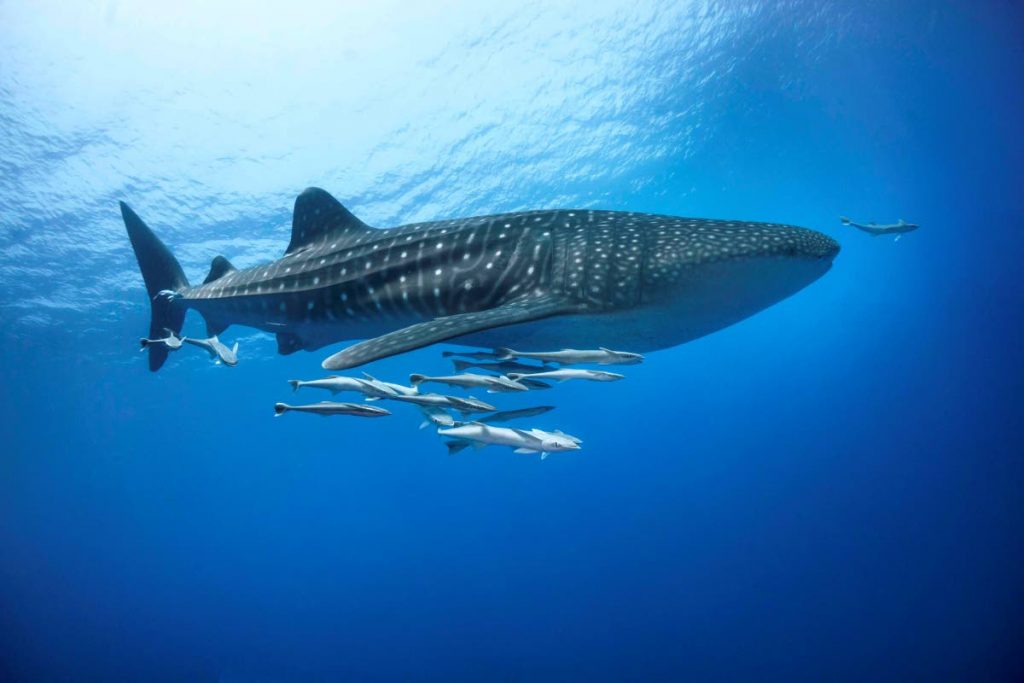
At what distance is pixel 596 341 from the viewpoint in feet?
14.6

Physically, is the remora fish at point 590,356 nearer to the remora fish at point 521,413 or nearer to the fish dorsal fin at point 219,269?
the remora fish at point 521,413

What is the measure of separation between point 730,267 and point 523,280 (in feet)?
5.36

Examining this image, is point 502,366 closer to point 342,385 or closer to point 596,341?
point 596,341

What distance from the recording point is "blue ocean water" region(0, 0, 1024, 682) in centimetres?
1436

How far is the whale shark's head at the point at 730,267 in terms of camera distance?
12.2ft

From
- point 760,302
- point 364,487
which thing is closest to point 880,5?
point 760,302

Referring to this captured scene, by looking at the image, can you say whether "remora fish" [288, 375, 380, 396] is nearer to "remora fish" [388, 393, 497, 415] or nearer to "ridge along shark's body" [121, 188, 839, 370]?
"remora fish" [388, 393, 497, 415]

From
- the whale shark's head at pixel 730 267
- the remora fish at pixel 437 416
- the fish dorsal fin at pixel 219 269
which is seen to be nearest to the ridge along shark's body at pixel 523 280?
the whale shark's head at pixel 730 267

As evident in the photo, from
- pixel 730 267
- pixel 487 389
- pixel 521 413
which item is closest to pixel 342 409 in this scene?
pixel 487 389

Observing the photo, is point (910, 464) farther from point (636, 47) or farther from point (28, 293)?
point (28, 293)

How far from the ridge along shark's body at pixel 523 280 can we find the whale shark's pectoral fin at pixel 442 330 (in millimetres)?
14

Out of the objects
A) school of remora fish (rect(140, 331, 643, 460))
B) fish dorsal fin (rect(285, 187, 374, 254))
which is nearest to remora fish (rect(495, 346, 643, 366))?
school of remora fish (rect(140, 331, 643, 460))

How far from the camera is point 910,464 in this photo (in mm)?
34500

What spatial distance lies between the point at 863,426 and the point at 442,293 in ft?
146
